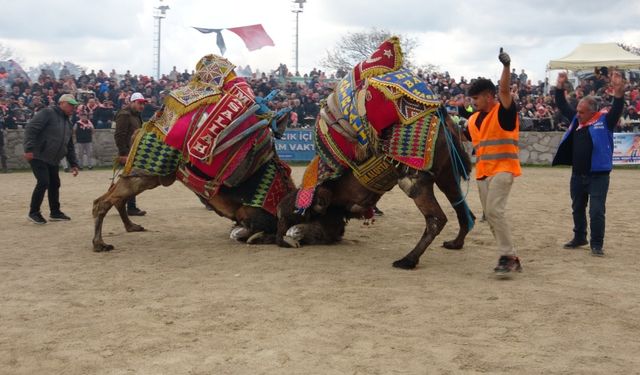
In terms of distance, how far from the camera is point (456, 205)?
7332 mm

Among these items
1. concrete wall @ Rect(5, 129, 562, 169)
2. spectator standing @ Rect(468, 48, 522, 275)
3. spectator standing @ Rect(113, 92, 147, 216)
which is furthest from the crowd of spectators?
spectator standing @ Rect(468, 48, 522, 275)

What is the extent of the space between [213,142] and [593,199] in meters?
4.12

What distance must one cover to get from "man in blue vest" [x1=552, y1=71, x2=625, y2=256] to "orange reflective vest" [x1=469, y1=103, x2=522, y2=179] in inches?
60.9

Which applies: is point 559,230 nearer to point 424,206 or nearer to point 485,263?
point 485,263

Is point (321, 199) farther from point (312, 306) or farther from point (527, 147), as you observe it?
point (527, 147)

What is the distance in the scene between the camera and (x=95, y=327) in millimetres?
4762

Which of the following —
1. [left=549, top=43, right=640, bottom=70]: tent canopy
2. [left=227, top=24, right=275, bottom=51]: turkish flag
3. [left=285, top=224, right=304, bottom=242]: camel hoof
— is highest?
[left=227, top=24, right=275, bottom=51]: turkish flag

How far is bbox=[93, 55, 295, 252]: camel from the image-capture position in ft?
24.7

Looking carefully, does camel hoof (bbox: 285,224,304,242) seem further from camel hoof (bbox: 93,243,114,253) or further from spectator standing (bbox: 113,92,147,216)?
spectator standing (bbox: 113,92,147,216)

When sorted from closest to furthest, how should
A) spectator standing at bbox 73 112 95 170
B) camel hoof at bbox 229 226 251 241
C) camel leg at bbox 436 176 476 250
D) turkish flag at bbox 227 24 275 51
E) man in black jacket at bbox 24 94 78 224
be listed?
camel leg at bbox 436 176 476 250 → camel hoof at bbox 229 226 251 241 → man in black jacket at bbox 24 94 78 224 → spectator standing at bbox 73 112 95 170 → turkish flag at bbox 227 24 275 51

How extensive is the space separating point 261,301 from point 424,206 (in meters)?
2.03

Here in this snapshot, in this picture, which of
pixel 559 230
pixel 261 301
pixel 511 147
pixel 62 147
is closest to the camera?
pixel 261 301

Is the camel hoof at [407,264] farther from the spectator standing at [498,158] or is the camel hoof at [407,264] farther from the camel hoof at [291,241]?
the camel hoof at [291,241]

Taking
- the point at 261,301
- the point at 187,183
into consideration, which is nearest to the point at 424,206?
the point at 261,301
